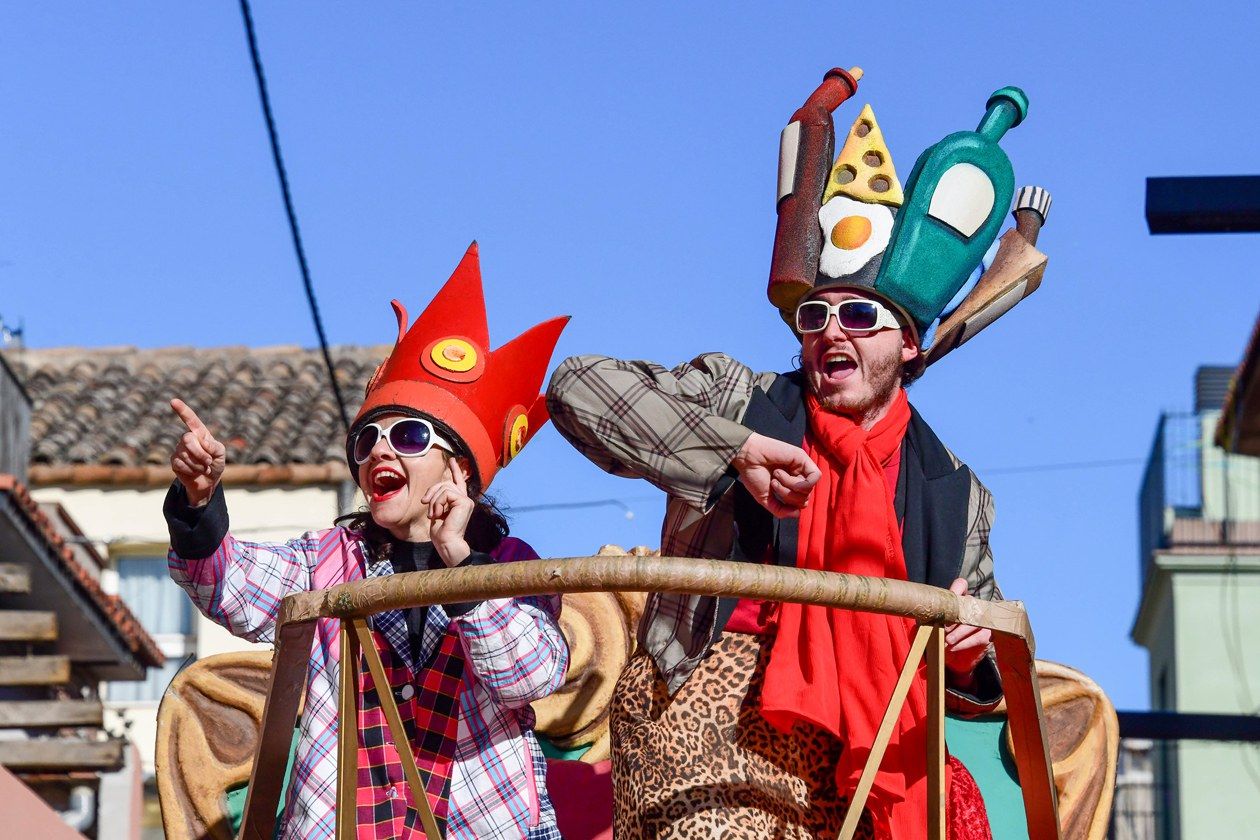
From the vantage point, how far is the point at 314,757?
14.0ft

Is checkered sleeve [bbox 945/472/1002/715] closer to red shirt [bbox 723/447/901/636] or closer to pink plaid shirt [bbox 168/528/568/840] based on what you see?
red shirt [bbox 723/447/901/636]

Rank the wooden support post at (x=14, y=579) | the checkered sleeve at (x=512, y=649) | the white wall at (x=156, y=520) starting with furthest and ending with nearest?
the white wall at (x=156, y=520) < the wooden support post at (x=14, y=579) < the checkered sleeve at (x=512, y=649)

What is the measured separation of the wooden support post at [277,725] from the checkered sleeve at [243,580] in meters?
0.58

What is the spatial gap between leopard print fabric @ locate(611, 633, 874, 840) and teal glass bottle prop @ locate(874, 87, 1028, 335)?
80cm

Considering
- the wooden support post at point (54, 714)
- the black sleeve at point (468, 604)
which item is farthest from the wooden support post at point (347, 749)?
the wooden support post at point (54, 714)

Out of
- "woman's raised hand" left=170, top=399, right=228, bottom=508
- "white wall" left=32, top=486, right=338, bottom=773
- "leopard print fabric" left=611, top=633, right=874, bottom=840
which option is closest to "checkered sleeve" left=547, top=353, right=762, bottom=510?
"leopard print fabric" left=611, top=633, right=874, bottom=840

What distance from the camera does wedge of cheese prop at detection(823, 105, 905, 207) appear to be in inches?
173

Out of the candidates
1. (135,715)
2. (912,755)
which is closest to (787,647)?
(912,755)

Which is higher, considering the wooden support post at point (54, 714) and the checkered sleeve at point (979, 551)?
the wooden support post at point (54, 714)

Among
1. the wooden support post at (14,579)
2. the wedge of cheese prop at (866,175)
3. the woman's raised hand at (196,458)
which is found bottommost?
the woman's raised hand at (196,458)

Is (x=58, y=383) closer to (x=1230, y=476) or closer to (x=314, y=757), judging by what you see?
(x=1230, y=476)

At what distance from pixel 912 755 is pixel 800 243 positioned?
109cm

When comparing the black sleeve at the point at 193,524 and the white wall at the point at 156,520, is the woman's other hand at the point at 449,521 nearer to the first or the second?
the black sleeve at the point at 193,524

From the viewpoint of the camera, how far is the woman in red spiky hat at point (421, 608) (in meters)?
4.20
